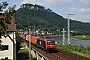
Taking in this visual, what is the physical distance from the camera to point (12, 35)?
33.5 metres

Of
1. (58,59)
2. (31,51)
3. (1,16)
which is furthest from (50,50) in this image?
(1,16)

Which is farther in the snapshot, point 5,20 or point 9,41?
point 9,41

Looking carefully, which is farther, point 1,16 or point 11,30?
point 11,30

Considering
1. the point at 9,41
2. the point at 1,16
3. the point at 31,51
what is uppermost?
the point at 1,16

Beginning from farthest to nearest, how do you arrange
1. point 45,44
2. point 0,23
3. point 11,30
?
point 45,44 → point 11,30 → point 0,23

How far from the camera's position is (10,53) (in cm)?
3391

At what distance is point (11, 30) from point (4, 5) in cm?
2088

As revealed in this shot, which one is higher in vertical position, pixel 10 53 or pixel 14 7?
pixel 14 7

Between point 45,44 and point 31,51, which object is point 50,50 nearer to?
point 45,44

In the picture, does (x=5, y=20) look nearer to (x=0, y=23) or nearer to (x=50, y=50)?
(x=0, y=23)

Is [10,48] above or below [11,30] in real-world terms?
below

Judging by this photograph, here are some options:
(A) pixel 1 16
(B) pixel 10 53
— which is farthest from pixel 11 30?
(A) pixel 1 16

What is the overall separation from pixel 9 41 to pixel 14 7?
21.5 meters

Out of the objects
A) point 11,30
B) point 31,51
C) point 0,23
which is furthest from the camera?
point 31,51
